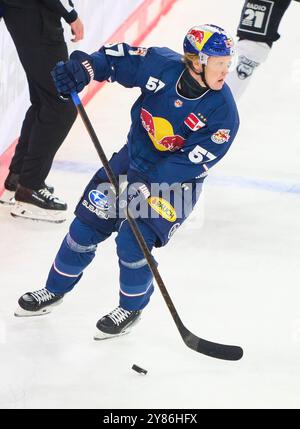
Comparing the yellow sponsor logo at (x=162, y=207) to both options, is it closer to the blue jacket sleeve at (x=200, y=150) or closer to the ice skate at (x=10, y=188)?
the blue jacket sleeve at (x=200, y=150)

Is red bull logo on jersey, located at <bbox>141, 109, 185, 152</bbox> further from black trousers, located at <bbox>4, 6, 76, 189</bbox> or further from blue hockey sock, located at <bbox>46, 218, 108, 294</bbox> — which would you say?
black trousers, located at <bbox>4, 6, 76, 189</bbox>

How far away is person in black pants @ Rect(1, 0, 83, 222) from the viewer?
14.2 feet

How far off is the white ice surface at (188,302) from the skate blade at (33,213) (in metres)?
0.04

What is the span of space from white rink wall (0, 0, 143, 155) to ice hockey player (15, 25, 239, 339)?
124 cm

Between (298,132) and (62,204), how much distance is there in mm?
1732

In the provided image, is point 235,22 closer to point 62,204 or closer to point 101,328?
point 62,204

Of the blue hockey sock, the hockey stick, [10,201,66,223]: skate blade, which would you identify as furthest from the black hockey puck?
[10,201,66,223]: skate blade

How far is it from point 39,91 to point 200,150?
3.84ft

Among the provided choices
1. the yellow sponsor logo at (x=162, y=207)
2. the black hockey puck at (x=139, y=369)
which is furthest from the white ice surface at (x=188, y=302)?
the yellow sponsor logo at (x=162, y=207)

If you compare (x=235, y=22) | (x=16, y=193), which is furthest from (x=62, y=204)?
(x=235, y=22)

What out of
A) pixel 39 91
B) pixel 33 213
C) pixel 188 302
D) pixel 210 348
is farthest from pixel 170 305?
pixel 39 91
